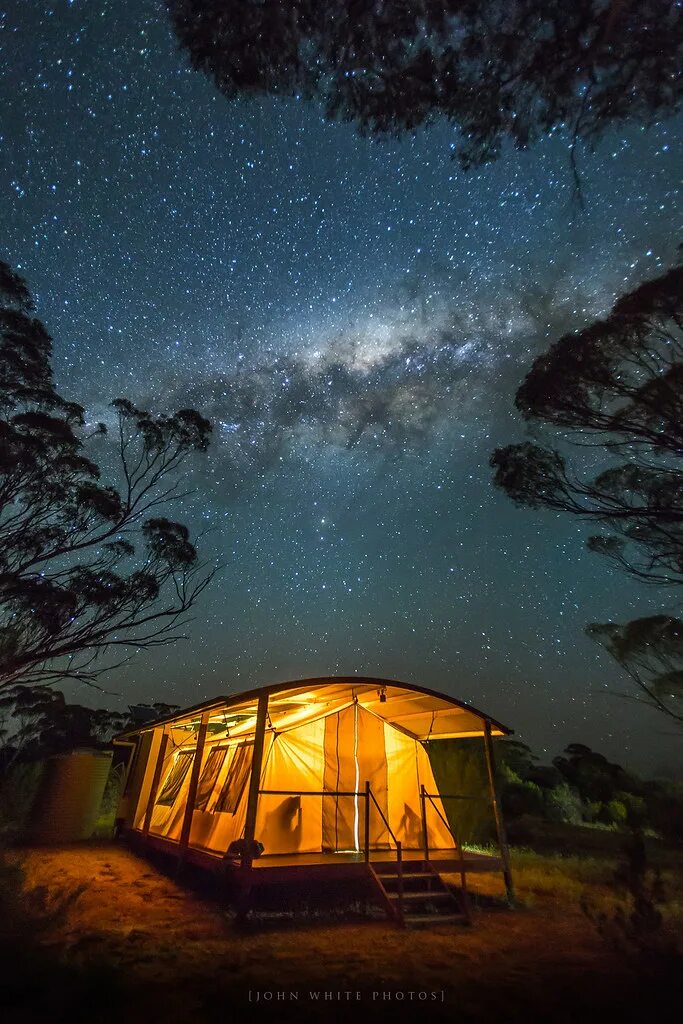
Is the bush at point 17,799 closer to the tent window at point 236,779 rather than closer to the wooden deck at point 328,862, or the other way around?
the tent window at point 236,779

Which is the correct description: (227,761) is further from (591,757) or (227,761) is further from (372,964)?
(591,757)

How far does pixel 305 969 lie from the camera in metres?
5.75

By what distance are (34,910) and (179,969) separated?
10.6ft

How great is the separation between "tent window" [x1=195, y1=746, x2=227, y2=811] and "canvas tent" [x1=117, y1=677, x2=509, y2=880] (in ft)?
0.11

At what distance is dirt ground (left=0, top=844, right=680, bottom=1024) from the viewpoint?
4598 millimetres

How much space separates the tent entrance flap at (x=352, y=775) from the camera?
958 cm

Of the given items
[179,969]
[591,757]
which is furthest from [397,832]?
[591,757]

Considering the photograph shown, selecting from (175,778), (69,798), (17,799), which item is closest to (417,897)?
(175,778)

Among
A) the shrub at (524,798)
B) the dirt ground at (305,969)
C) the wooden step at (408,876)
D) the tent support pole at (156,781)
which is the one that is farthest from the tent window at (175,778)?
the shrub at (524,798)

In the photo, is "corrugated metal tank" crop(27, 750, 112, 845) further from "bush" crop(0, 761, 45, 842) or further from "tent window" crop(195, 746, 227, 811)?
"tent window" crop(195, 746, 227, 811)

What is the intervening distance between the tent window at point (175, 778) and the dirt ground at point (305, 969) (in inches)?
161

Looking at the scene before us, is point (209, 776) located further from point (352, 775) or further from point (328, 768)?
point (352, 775)

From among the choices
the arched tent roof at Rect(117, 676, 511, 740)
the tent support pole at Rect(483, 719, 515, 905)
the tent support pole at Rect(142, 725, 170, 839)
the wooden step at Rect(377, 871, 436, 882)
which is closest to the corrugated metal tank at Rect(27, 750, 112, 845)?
the tent support pole at Rect(142, 725, 170, 839)

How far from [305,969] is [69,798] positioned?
51.9 feet
